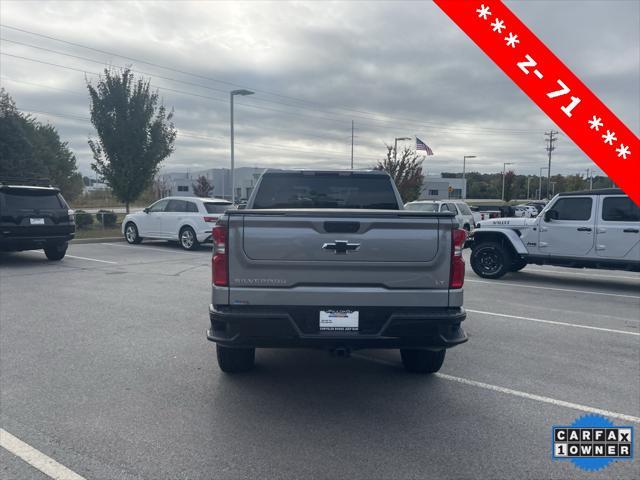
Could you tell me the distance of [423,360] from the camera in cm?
506

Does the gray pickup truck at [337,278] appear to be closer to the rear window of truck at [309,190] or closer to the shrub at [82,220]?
the rear window of truck at [309,190]

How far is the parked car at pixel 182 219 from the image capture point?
16.3 meters

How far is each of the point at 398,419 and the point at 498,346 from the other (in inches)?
101

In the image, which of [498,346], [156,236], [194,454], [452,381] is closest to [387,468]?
[194,454]

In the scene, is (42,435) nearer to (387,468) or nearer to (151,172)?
(387,468)

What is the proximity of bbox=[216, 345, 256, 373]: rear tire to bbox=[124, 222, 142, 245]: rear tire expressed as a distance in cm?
1417

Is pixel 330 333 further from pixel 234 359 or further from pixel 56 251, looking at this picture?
pixel 56 251

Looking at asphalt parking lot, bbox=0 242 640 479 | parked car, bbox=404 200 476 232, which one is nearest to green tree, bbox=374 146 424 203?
parked car, bbox=404 200 476 232

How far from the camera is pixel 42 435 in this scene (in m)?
3.69

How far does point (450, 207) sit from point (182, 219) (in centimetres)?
1057

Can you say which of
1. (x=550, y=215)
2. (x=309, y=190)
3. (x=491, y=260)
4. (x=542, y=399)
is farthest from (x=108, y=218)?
(x=542, y=399)

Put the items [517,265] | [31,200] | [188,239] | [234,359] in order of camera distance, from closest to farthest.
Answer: [234,359], [31,200], [517,265], [188,239]

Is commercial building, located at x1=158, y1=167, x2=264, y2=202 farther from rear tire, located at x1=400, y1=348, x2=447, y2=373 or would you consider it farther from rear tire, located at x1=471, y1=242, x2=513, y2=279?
rear tire, located at x1=400, y1=348, x2=447, y2=373

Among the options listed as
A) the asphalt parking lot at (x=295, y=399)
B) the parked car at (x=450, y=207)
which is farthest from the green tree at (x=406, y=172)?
the asphalt parking lot at (x=295, y=399)
